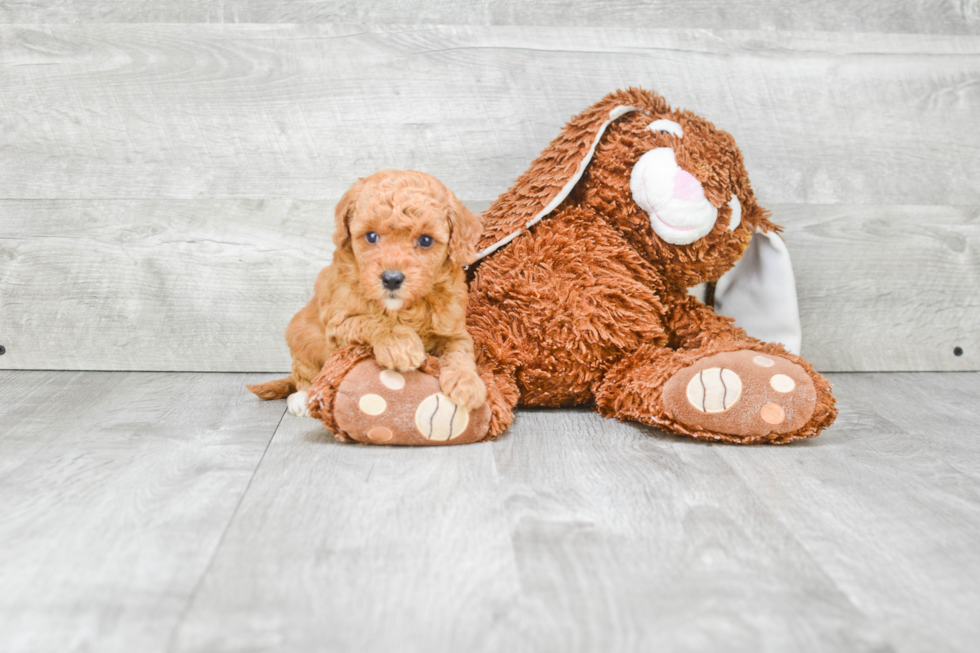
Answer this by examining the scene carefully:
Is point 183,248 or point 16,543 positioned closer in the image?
point 16,543

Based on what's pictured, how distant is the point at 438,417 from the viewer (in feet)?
3.54

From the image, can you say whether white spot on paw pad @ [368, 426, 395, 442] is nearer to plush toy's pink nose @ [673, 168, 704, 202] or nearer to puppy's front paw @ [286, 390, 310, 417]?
puppy's front paw @ [286, 390, 310, 417]

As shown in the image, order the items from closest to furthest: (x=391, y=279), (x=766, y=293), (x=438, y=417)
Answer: (x=391, y=279) → (x=438, y=417) → (x=766, y=293)

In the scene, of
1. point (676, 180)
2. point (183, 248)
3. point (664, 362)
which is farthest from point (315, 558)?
point (183, 248)

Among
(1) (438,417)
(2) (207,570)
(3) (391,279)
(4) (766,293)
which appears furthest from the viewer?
(4) (766,293)

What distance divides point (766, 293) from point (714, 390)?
352mm

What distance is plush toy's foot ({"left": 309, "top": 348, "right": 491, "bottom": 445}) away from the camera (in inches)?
42.2

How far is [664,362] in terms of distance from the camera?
1207 mm

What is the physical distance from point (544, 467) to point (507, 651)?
406 millimetres

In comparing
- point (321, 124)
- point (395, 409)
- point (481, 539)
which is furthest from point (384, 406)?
point (321, 124)

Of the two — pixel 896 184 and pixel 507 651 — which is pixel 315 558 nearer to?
pixel 507 651

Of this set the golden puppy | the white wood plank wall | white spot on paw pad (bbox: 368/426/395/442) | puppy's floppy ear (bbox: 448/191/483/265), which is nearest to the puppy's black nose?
the golden puppy

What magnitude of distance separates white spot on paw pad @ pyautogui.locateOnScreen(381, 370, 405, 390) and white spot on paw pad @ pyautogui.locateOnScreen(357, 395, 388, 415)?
2cm

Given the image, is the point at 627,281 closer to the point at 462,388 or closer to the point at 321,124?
the point at 462,388
